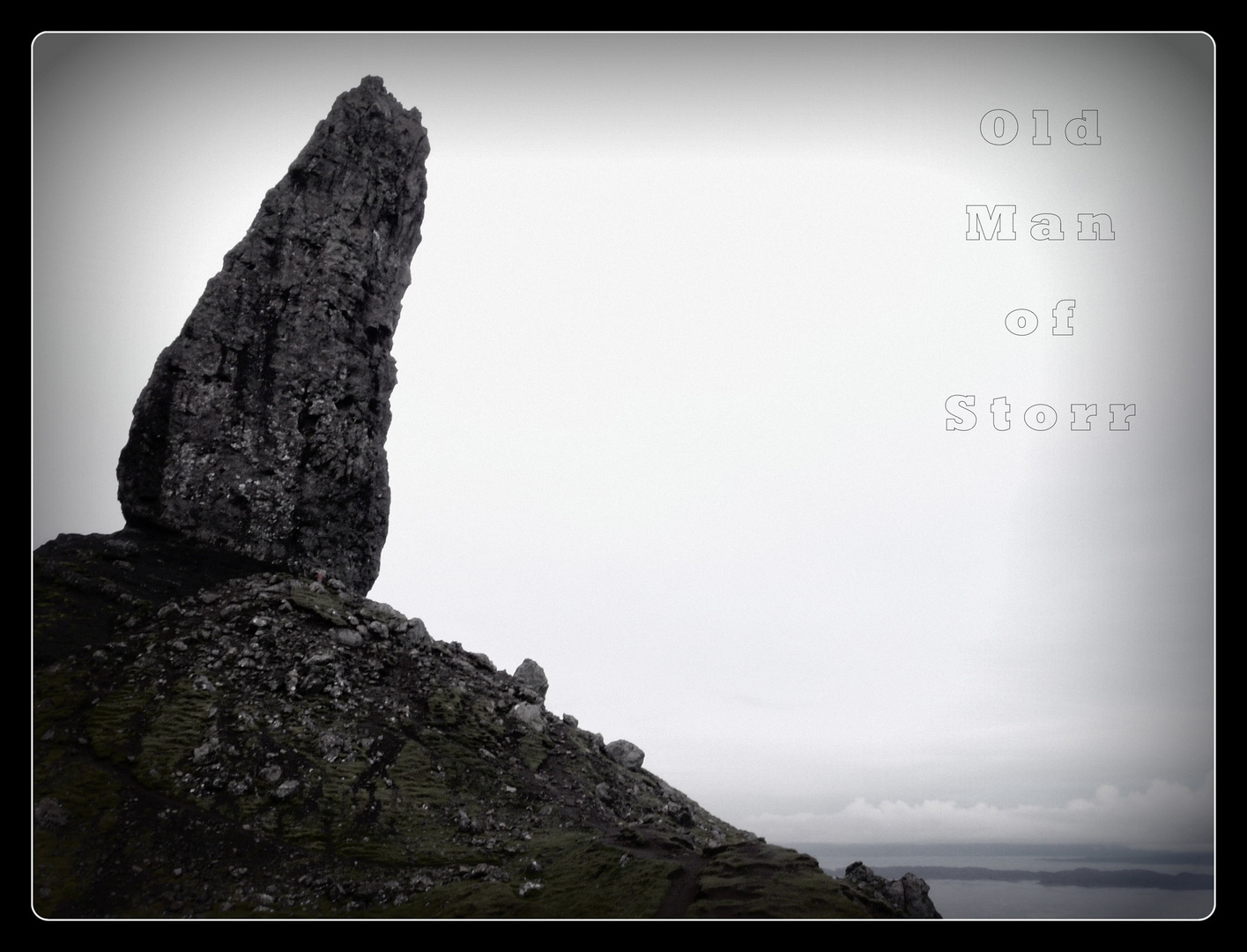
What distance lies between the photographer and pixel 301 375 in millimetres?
33875

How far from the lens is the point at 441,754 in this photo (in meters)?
25.5

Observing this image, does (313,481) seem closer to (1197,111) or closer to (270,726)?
(270,726)

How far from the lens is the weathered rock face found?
31.7 m

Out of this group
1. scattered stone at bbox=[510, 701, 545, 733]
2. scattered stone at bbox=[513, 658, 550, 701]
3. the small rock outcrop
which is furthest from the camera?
scattered stone at bbox=[513, 658, 550, 701]

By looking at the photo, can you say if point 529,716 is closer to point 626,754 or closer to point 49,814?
point 626,754

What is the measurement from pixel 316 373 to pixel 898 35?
2321 cm

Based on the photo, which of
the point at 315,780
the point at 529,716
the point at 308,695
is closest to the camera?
the point at 315,780

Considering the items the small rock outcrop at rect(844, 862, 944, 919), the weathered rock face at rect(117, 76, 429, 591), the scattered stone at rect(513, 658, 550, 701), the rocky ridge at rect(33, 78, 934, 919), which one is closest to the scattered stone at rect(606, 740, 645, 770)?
the rocky ridge at rect(33, 78, 934, 919)

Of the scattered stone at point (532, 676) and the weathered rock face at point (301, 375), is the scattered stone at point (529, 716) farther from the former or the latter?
the weathered rock face at point (301, 375)

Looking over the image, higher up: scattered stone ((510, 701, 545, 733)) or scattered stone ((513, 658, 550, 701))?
scattered stone ((513, 658, 550, 701))

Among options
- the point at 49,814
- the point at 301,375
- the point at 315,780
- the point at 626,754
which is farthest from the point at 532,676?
the point at 49,814

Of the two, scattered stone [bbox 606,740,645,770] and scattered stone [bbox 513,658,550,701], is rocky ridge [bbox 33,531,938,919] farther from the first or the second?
scattered stone [bbox 513,658,550,701]

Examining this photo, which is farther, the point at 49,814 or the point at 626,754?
the point at 626,754

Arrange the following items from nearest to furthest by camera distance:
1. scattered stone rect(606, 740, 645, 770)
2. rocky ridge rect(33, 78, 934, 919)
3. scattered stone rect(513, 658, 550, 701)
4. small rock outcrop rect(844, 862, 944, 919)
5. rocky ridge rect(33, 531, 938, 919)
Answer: rocky ridge rect(33, 531, 938, 919) < rocky ridge rect(33, 78, 934, 919) < small rock outcrop rect(844, 862, 944, 919) < scattered stone rect(606, 740, 645, 770) < scattered stone rect(513, 658, 550, 701)
